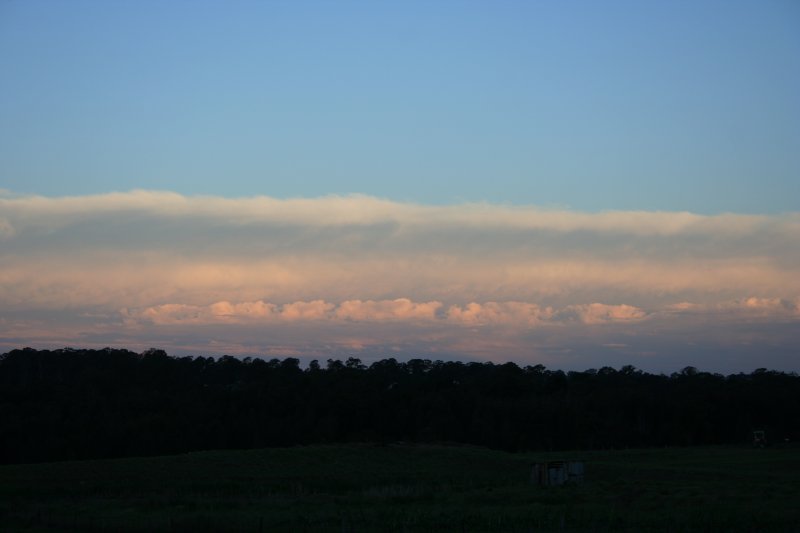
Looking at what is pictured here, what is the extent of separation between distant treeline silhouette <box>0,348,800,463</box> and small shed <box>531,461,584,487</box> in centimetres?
4341

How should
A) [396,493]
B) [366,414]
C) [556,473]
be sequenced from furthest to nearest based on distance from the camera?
[366,414] < [556,473] < [396,493]

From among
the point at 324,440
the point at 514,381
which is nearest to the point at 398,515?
the point at 324,440

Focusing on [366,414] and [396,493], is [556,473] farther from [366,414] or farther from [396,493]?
[366,414]

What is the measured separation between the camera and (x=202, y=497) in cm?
4625

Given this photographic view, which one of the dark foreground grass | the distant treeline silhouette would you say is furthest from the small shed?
the distant treeline silhouette

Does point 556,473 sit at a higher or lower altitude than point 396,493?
higher

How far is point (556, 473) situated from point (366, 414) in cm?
6299

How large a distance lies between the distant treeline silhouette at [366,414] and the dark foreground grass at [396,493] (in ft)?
89.1

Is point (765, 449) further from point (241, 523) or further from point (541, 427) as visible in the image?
point (241, 523)

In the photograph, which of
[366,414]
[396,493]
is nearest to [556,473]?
[396,493]

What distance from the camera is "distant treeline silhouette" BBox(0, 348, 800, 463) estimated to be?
96.3m

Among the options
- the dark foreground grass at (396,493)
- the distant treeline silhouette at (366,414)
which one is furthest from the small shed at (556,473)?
the distant treeline silhouette at (366,414)

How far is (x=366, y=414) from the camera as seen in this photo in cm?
11044

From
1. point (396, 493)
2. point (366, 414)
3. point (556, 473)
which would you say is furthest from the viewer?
point (366, 414)
